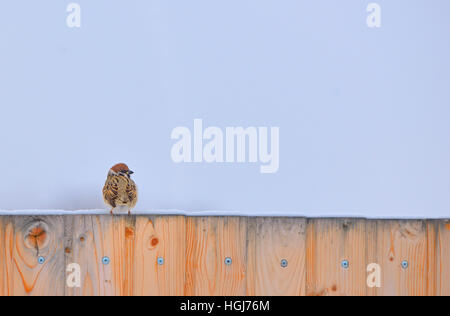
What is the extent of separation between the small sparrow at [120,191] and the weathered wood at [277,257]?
1.58 m

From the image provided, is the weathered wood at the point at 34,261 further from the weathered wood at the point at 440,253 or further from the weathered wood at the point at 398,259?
the weathered wood at the point at 440,253

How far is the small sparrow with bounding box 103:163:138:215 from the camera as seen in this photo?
3729 mm

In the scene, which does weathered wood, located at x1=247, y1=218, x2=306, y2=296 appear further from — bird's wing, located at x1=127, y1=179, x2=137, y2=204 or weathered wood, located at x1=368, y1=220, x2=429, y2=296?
bird's wing, located at x1=127, y1=179, x2=137, y2=204

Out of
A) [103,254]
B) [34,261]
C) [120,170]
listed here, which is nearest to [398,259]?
[103,254]

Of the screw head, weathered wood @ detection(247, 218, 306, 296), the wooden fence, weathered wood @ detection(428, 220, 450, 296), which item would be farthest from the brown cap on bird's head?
weathered wood @ detection(428, 220, 450, 296)

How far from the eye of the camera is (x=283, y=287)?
231 centimetres

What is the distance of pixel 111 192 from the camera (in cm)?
377

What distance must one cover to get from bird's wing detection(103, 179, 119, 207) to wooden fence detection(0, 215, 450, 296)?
4.72 ft

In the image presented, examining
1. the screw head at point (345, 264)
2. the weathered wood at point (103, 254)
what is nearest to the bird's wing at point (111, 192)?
the weathered wood at point (103, 254)

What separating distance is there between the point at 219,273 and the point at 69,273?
0.54 metres

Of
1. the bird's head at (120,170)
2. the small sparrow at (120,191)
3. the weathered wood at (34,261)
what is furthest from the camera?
the bird's head at (120,170)

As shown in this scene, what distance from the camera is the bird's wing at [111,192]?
3.75 metres

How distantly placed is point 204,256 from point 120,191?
1.55m
